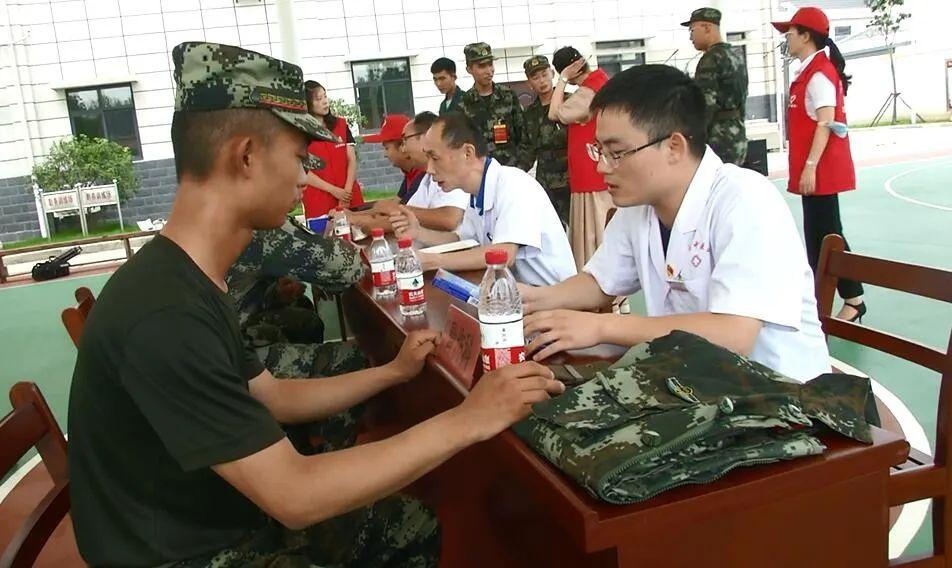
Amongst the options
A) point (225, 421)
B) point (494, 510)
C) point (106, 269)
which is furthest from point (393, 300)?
point (106, 269)

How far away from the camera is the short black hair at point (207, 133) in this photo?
1.04 m

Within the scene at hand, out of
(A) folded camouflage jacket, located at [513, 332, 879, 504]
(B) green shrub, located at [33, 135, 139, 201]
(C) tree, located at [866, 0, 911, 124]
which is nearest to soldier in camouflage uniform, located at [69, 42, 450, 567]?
(A) folded camouflage jacket, located at [513, 332, 879, 504]

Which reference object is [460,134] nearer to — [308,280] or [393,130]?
[308,280]

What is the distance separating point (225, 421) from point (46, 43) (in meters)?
11.9

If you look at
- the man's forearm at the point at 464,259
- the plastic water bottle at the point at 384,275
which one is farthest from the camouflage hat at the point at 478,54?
the plastic water bottle at the point at 384,275

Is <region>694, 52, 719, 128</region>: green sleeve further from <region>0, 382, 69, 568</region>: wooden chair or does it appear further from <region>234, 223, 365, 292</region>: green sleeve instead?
<region>0, 382, 69, 568</region>: wooden chair

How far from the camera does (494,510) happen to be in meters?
1.57

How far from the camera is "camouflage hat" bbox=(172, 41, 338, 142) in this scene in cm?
105

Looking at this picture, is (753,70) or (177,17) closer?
(177,17)

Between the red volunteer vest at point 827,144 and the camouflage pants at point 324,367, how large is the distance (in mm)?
2222

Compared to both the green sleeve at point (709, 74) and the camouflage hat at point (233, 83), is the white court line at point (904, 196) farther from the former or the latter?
the camouflage hat at point (233, 83)

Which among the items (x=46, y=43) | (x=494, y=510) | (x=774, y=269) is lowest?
(x=494, y=510)

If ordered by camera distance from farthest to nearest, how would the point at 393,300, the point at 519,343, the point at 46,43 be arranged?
the point at 46,43 < the point at 393,300 < the point at 519,343

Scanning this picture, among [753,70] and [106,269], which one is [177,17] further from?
[753,70]
